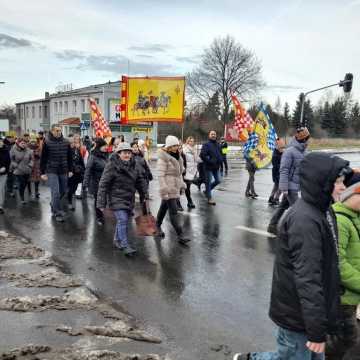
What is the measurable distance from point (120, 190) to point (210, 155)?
4420mm

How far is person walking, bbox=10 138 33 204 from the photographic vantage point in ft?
35.0

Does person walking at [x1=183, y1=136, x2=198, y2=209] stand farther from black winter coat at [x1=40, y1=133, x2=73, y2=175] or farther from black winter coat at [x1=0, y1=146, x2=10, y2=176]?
black winter coat at [x1=0, y1=146, x2=10, y2=176]

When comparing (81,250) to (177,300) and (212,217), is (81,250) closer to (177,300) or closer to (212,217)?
(177,300)

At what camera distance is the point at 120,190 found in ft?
21.3

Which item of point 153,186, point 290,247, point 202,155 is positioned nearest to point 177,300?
point 290,247

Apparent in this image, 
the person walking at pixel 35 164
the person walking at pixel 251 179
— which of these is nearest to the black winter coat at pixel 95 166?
the person walking at pixel 35 164

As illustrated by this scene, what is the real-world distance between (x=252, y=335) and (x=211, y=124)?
5250cm

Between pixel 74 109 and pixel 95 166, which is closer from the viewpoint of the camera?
pixel 95 166

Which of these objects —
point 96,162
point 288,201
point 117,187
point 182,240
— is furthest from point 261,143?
point 117,187

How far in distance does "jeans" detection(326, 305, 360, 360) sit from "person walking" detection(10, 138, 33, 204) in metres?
8.84

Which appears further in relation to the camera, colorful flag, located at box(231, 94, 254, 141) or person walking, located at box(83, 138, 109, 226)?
colorful flag, located at box(231, 94, 254, 141)

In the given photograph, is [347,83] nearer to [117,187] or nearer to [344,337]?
[117,187]

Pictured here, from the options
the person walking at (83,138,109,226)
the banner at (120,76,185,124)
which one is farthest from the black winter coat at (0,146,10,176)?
the banner at (120,76,185,124)

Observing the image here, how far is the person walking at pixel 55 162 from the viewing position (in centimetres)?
872
